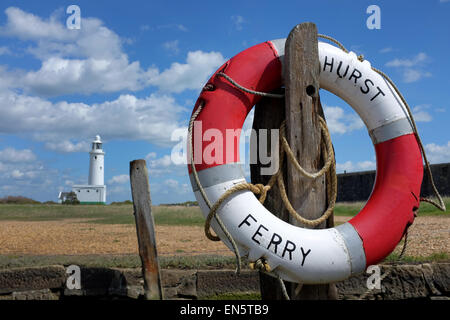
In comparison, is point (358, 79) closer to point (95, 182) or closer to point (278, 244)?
point (278, 244)

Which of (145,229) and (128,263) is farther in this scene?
(128,263)

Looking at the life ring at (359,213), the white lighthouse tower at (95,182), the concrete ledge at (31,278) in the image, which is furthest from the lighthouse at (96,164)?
the life ring at (359,213)

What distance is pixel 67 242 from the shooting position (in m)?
6.16

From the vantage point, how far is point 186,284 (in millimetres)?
3395

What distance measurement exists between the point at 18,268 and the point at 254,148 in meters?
2.40

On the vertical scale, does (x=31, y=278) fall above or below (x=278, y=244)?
below

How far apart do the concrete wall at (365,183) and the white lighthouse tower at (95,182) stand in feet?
66.0

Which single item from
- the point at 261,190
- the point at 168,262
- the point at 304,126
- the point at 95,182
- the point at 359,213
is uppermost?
the point at 95,182

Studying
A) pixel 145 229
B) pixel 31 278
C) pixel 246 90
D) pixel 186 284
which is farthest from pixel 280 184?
pixel 31 278

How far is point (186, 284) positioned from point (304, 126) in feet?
6.25

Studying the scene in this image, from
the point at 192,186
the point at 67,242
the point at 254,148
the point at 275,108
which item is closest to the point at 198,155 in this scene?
the point at 192,186
